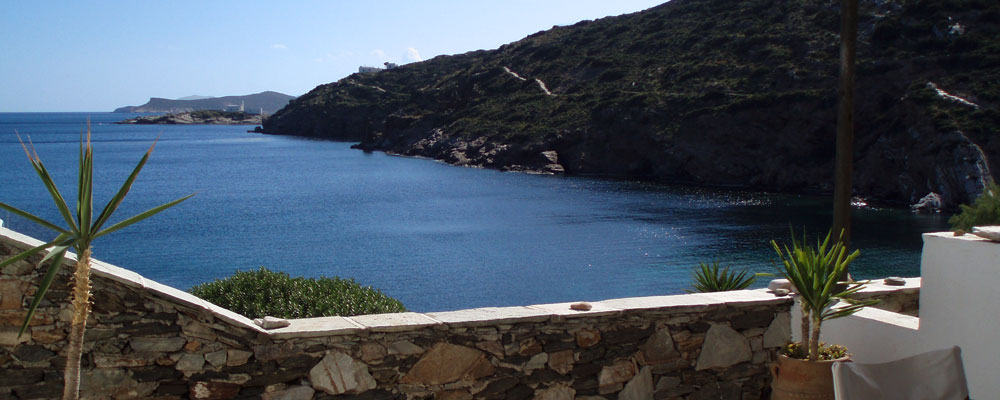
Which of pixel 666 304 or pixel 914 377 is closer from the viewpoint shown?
pixel 914 377

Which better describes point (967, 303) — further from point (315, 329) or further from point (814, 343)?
point (315, 329)

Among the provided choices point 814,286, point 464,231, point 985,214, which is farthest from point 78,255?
point 464,231

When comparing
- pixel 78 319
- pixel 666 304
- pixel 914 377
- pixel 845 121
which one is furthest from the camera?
pixel 845 121

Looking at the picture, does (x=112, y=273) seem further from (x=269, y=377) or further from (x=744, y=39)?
(x=744, y=39)

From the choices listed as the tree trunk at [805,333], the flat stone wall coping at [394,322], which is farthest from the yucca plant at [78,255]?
the tree trunk at [805,333]

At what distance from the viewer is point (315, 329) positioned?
393cm

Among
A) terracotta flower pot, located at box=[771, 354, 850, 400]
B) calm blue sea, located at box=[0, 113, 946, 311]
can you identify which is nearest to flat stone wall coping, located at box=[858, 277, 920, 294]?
terracotta flower pot, located at box=[771, 354, 850, 400]

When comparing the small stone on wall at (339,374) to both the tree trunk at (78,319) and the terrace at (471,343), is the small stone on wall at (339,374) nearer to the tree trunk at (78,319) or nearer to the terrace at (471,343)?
the terrace at (471,343)

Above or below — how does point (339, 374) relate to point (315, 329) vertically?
below

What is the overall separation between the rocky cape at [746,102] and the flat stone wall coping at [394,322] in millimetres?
34879

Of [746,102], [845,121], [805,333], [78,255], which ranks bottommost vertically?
[805,333]

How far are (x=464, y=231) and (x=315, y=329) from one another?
29.0 m

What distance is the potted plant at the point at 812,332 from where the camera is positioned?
4.33m

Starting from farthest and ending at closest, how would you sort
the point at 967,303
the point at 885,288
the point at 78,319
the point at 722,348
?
the point at 885,288 → the point at 722,348 → the point at 967,303 → the point at 78,319
